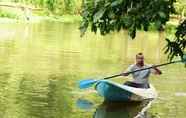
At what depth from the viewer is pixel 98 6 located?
14.0 feet

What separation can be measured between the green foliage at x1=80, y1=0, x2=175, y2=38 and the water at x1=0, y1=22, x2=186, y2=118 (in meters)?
7.00

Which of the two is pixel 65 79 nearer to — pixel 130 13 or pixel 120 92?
pixel 120 92

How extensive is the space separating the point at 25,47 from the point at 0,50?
8.18 feet

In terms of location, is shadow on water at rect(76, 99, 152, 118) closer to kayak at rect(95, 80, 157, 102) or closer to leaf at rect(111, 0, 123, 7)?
kayak at rect(95, 80, 157, 102)

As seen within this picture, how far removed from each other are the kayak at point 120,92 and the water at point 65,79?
209 millimetres

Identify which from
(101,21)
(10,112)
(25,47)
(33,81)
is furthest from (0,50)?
(101,21)

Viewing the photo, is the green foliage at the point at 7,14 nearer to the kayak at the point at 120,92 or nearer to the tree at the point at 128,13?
the kayak at the point at 120,92

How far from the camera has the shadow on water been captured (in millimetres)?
12477

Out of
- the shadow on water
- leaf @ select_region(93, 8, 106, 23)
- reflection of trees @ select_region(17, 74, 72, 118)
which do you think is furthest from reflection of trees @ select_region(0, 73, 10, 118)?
leaf @ select_region(93, 8, 106, 23)

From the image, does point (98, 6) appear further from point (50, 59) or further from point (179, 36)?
point (50, 59)

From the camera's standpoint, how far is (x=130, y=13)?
166 inches

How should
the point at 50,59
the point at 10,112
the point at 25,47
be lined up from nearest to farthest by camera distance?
1. the point at 10,112
2. the point at 50,59
3. the point at 25,47

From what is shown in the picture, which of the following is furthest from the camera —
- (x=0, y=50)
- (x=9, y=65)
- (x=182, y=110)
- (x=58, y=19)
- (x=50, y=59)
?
(x=58, y=19)

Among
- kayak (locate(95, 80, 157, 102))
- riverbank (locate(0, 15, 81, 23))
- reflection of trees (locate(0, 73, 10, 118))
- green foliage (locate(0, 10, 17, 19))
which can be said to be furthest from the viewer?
riverbank (locate(0, 15, 81, 23))
